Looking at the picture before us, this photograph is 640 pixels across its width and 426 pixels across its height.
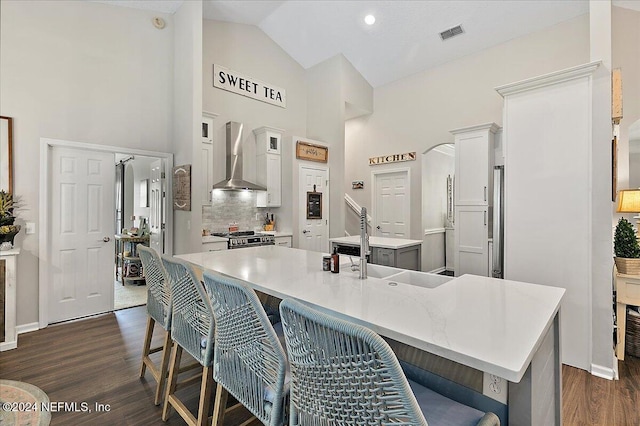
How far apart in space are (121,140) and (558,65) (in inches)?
247

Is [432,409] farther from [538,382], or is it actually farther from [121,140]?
[121,140]

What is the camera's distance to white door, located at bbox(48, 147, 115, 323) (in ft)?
12.2

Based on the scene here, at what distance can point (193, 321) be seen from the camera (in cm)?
175

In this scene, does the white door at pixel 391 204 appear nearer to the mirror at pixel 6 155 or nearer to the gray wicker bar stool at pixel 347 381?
the gray wicker bar stool at pixel 347 381

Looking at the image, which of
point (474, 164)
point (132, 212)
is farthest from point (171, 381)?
point (132, 212)

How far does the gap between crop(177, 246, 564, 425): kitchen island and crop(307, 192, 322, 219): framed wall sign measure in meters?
3.84

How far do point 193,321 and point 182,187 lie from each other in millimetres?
3014

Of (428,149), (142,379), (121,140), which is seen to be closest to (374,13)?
(428,149)

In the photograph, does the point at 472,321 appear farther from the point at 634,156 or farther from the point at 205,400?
the point at 634,156

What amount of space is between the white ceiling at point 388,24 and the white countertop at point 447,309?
4497 mm

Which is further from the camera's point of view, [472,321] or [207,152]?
[207,152]

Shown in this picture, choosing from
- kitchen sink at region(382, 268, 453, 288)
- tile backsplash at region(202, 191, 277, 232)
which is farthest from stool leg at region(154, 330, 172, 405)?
tile backsplash at region(202, 191, 277, 232)

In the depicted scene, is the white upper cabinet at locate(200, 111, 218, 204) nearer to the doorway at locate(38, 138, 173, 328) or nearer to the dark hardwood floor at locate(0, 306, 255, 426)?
the doorway at locate(38, 138, 173, 328)

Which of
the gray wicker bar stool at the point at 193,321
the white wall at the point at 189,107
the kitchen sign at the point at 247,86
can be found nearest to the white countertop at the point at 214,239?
the white wall at the point at 189,107
